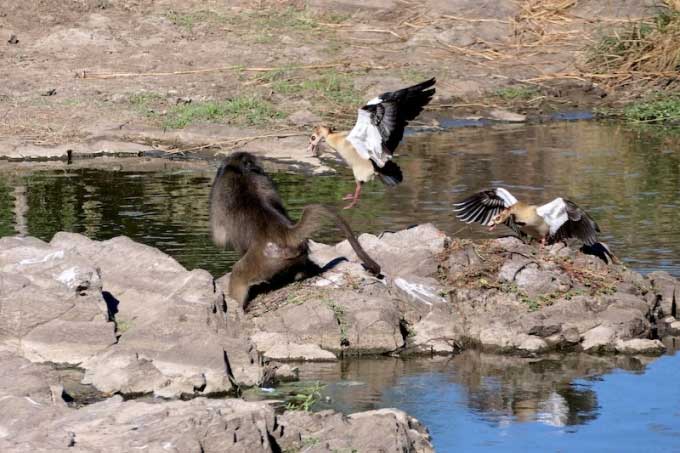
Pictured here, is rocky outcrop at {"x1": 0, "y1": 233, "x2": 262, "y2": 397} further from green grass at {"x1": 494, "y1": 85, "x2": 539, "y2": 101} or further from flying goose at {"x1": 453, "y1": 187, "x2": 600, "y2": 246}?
green grass at {"x1": 494, "y1": 85, "x2": 539, "y2": 101}

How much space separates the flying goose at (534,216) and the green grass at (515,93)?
7.58 m

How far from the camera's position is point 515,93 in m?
17.0

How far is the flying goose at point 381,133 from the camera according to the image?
31.6 ft

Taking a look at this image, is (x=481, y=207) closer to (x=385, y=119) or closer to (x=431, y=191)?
(x=385, y=119)

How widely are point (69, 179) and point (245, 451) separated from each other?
8174mm

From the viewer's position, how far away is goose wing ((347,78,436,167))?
31.5ft

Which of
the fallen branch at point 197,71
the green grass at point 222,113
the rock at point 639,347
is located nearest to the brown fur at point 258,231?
the rock at point 639,347

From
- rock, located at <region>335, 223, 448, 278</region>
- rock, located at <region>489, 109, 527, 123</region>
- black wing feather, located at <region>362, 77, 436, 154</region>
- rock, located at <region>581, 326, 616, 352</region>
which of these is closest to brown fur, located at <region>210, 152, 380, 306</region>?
rock, located at <region>335, 223, 448, 278</region>

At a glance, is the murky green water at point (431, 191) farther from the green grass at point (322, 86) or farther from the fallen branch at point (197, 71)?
the fallen branch at point (197, 71)

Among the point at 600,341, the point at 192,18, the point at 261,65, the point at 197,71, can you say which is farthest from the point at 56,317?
the point at 192,18

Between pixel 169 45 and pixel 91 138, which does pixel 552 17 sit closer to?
pixel 169 45

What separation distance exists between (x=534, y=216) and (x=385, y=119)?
1.44 metres

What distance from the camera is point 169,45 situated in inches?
683

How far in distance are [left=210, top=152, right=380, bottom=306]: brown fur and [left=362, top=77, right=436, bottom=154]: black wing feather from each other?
5.41ft
